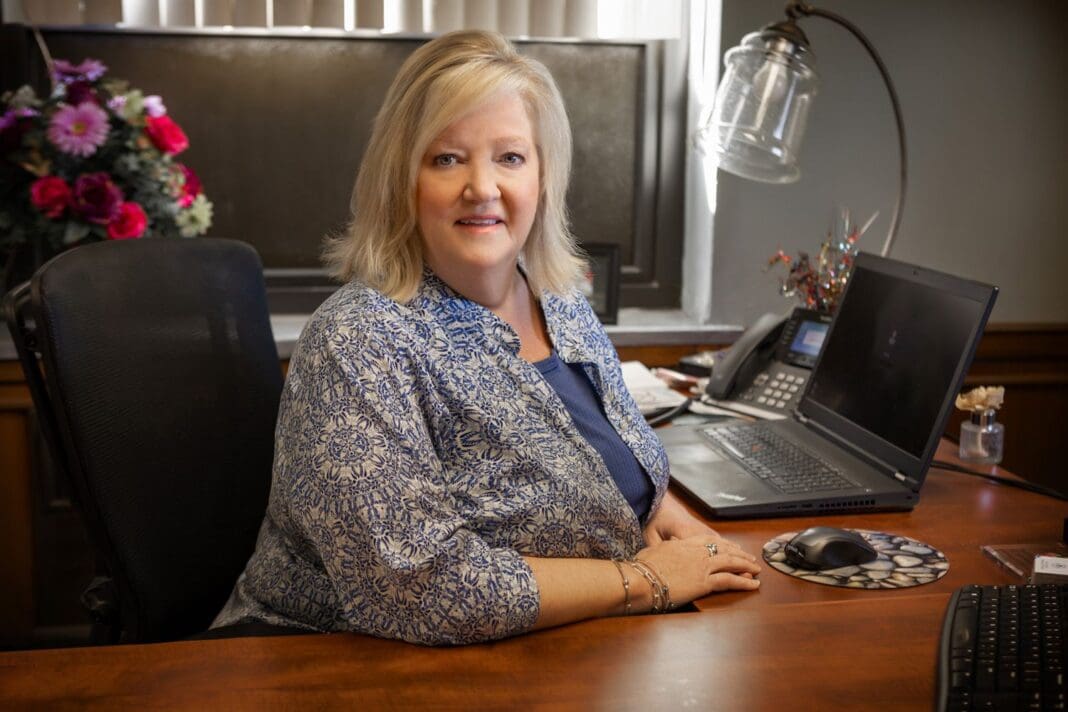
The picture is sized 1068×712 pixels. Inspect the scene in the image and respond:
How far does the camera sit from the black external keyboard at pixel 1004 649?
100cm

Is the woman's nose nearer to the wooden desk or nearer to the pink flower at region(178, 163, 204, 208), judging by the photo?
the wooden desk

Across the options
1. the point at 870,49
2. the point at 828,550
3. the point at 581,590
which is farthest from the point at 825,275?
the point at 581,590

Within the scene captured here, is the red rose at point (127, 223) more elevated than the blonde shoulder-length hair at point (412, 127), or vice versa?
the blonde shoulder-length hair at point (412, 127)

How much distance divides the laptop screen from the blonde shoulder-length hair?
2.07 feet

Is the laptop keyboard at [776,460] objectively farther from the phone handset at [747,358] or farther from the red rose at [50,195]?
the red rose at [50,195]

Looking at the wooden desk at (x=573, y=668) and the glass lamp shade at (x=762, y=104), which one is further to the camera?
the glass lamp shade at (x=762, y=104)

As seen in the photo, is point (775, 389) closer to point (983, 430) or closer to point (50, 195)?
point (983, 430)

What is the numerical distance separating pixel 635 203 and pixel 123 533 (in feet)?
6.45

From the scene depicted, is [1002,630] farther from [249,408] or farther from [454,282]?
Result: [249,408]

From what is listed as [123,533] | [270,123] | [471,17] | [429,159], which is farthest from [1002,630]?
[270,123]

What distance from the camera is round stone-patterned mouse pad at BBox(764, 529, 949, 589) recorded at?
1391 mm

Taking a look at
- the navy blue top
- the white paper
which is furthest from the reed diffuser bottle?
the navy blue top

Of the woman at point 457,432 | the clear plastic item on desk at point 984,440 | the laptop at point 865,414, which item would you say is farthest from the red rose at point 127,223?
the clear plastic item on desk at point 984,440

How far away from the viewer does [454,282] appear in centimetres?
150
